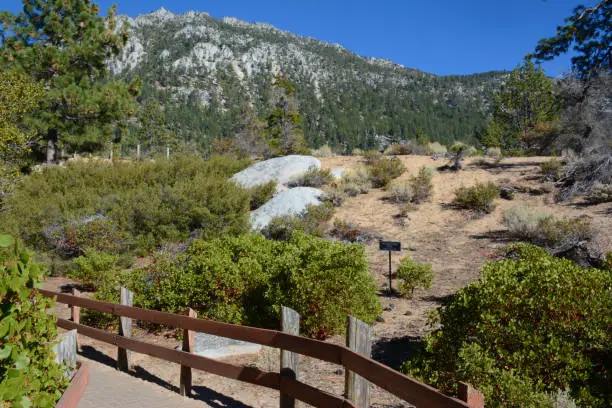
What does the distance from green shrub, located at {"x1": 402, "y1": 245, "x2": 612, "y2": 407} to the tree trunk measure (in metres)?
21.6

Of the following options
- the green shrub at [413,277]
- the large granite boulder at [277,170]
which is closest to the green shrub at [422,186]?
the large granite boulder at [277,170]

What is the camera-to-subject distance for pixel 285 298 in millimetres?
7227

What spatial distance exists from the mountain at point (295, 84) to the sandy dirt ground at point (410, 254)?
7132 cm

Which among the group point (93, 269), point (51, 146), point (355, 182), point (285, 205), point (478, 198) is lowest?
point (93, 269)

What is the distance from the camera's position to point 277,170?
22.4 meters

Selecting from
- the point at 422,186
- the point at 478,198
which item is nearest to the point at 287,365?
the point at 478,198

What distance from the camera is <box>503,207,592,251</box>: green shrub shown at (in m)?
11.9

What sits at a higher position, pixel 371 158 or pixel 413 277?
pixel 371 158

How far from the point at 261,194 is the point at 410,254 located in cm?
745

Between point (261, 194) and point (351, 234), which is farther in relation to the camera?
point (261, 194)

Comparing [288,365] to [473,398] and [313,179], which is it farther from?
[313,179]

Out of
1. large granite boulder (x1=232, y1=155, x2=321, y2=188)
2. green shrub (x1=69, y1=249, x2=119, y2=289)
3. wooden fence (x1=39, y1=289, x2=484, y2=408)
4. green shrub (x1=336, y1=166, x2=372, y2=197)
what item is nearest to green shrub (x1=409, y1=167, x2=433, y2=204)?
green shrub (x1=336, y1=166, x2=372, y2=197)

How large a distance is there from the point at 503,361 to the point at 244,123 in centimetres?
4119

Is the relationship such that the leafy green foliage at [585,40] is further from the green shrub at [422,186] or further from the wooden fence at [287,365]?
the wooden fence at [287,365]
